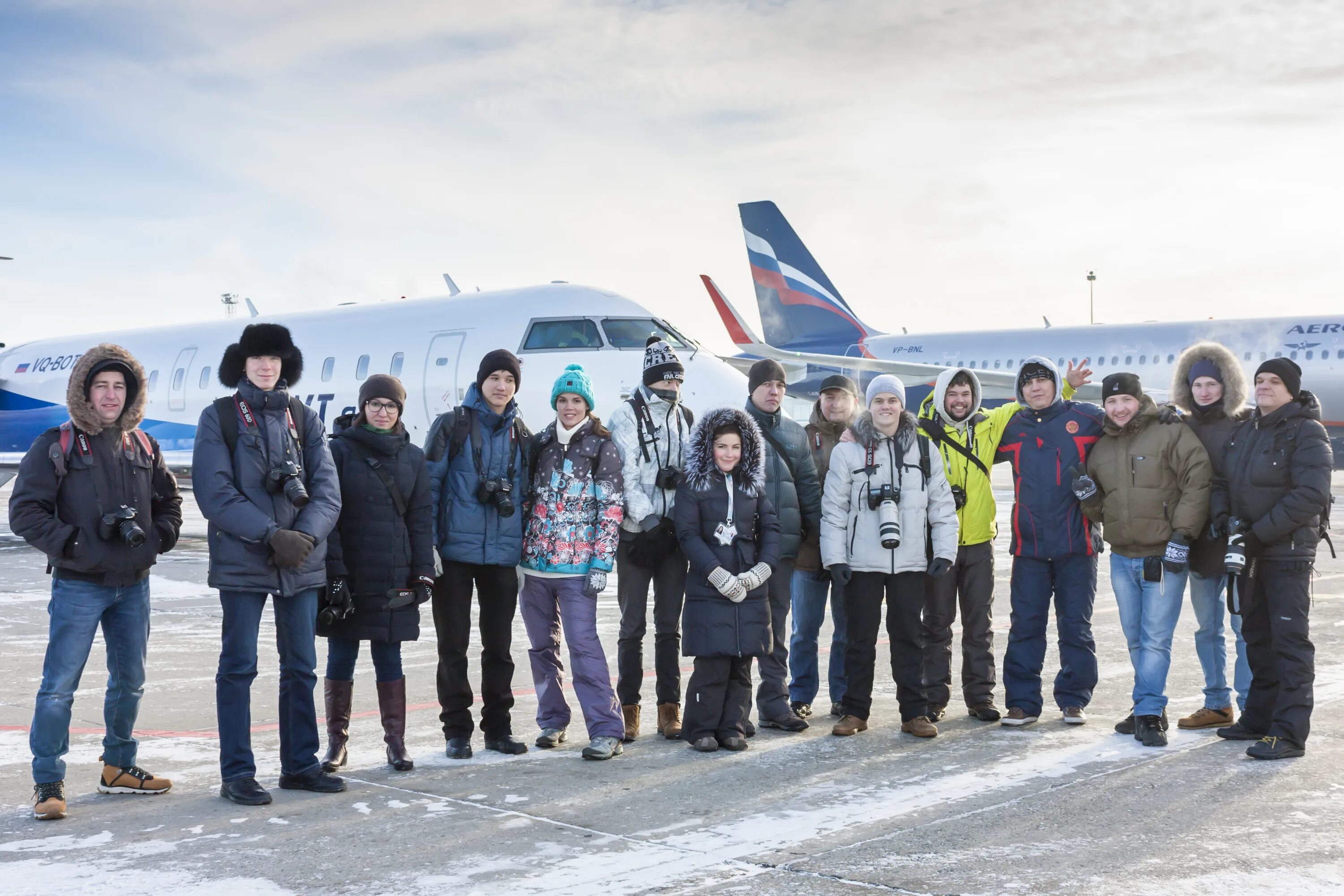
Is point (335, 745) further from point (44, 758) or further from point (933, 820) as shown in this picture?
point (933, 820)

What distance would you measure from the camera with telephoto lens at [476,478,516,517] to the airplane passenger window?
878 cm

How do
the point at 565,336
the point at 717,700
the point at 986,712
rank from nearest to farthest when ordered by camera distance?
the point at 717,700, the point at 986,712, the point at 565,336

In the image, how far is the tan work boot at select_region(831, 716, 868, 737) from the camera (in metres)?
6.28

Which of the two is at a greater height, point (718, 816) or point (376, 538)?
point (376, 538)

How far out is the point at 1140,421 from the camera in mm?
6477

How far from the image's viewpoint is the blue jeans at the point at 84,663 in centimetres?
505

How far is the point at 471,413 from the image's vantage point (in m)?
6.21

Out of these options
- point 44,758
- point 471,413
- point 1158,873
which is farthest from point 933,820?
point 44,758

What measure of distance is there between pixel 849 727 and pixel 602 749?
1.28 meters

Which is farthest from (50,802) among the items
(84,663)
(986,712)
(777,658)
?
(986,712)

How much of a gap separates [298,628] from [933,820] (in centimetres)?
273

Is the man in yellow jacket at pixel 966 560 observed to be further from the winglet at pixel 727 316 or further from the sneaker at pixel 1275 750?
the winglet at pixel 727 316

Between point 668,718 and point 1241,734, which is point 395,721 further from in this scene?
point 1241,734

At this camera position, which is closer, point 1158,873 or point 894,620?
point 1158,873
